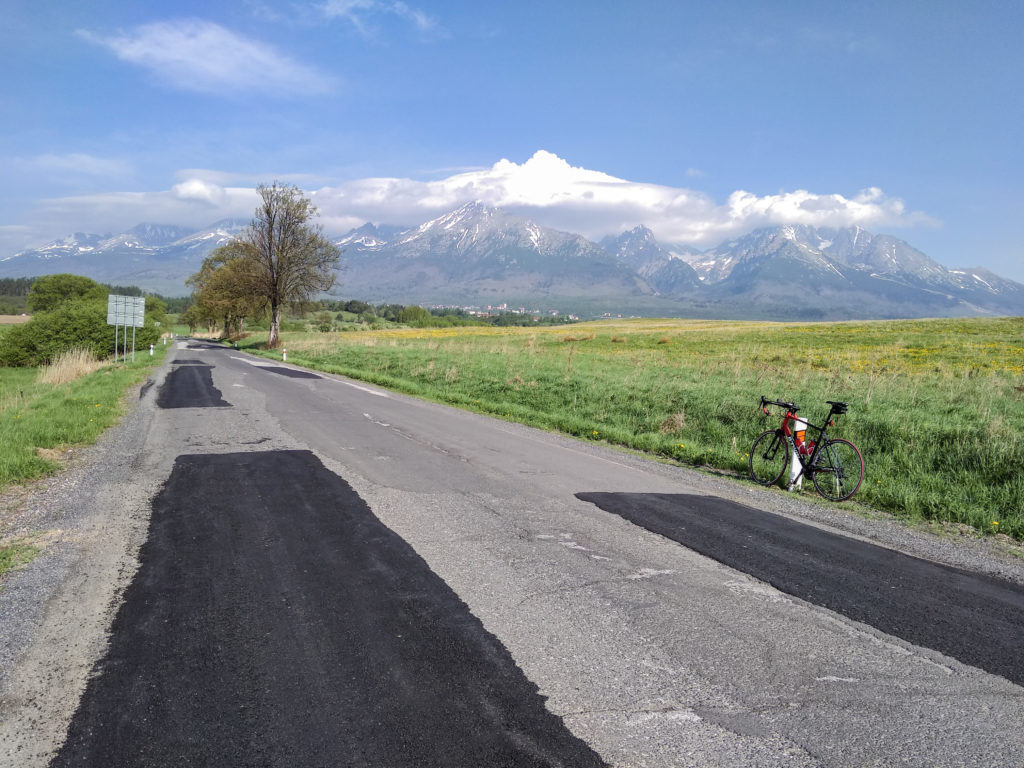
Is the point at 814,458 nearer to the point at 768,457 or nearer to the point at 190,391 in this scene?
the point at 768,457

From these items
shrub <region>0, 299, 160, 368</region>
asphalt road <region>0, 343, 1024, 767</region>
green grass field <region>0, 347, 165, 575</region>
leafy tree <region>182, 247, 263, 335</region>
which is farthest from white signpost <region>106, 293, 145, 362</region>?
asphalt road <region>0, 343, 1024, 767</region>

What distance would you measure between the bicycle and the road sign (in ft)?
113

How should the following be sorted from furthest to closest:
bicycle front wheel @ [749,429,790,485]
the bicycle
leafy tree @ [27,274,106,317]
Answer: leafy tree @ [27,274,106,317] → bicycle front wheel @ [749,429,790,485] → the bicycle

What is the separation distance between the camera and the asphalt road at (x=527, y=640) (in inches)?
116

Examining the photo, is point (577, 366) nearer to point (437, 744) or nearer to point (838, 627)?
point (838, 627)

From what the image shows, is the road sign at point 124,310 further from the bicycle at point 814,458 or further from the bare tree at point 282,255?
the bicycle at point 814,458

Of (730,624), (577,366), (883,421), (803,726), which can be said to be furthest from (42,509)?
(577,366)

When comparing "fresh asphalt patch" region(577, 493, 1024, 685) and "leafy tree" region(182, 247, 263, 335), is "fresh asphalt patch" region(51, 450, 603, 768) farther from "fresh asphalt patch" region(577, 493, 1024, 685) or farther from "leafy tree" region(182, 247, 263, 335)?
"leafy tree" region(182, 247, 263, 335)

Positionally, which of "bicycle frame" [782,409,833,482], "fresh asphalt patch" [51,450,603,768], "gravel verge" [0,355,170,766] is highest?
"bicycle frame" [782,409,833,482]

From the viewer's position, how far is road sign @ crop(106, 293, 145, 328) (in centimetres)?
3316

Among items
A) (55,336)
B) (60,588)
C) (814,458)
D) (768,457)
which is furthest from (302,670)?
(55,336)

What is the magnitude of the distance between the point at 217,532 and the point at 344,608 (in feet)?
7.56

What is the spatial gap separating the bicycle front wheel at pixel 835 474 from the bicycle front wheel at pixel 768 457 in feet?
1.78

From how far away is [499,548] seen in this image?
555 cm
